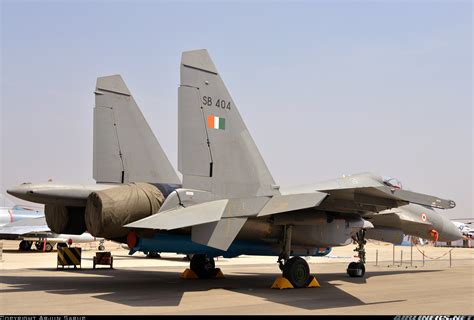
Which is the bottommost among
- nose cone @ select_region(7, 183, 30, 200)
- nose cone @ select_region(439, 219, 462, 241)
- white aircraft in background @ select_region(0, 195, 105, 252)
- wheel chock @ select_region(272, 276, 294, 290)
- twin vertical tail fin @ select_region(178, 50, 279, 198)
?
white aircraft in background @ select_region(0, 195, 105, 252)

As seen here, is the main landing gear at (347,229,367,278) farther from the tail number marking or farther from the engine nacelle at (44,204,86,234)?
the engine nacelle at (44,204,86,234)

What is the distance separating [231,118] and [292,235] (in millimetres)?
3237

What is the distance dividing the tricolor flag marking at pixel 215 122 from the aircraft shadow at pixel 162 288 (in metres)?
3.70

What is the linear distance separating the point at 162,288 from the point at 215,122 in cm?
412

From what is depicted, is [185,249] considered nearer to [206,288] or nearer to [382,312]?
[206,288]

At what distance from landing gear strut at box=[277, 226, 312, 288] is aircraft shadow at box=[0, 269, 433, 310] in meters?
0.32

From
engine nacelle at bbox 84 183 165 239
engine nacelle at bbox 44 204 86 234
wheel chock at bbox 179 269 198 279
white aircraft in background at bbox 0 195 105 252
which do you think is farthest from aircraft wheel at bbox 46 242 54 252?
engine nacelle at bbox 84 183 165 239

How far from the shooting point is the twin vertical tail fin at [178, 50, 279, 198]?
13039 millimetres

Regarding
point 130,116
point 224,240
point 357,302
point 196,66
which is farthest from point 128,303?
point 130,116

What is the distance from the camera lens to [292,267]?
45.7ft

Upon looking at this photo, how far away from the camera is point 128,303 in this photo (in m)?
11.0

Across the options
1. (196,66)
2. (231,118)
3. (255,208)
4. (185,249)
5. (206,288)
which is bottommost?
(206,288)

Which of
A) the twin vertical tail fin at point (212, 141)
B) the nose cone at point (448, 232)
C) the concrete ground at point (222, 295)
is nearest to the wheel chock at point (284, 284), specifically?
the concrete ground at point (222, 295)

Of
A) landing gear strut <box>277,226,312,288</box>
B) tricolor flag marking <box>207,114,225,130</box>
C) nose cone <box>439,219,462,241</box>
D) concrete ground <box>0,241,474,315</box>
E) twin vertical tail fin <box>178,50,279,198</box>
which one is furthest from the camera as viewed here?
nose cone <box>439,219,462,241</box>
